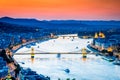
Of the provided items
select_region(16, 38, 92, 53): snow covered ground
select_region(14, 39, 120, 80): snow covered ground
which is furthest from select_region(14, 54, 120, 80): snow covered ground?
select_region(16, 38, 92, 53): snow covered ground

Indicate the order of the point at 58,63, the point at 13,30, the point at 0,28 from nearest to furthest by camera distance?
1. the point at 58,63
2. the point at 0,28
3. the point at 13,30

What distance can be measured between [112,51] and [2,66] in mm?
5418

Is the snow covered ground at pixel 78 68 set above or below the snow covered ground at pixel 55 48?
above

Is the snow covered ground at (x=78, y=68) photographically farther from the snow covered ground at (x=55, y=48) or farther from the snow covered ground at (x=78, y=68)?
the snow covered ground at (x=55, y=48)

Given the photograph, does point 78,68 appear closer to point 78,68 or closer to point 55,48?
point 78,68

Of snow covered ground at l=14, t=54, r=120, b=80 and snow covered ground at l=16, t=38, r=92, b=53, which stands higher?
snow covered ground at l=14, t=54, r=120, b=80

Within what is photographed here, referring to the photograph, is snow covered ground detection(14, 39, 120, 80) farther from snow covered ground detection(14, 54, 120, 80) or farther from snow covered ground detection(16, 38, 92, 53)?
snow covered ground detection(16, 38, 92, 53)

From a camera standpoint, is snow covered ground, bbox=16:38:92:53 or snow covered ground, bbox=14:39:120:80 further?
snow covered ground, bbox=16:38:92:53

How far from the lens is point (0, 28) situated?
67.8ft

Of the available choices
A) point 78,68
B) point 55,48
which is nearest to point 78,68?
point 78,68

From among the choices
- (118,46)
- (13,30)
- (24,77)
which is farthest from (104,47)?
(13,30)

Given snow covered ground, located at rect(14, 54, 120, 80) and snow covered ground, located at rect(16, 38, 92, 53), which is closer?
snow covered ground, located at rect(14, 54, 120, 80)

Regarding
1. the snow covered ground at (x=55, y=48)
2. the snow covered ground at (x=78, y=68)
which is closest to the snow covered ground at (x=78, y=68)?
the snow covered ground at (x=78, y=68)

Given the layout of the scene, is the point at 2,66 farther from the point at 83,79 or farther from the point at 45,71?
the point at 83,79
